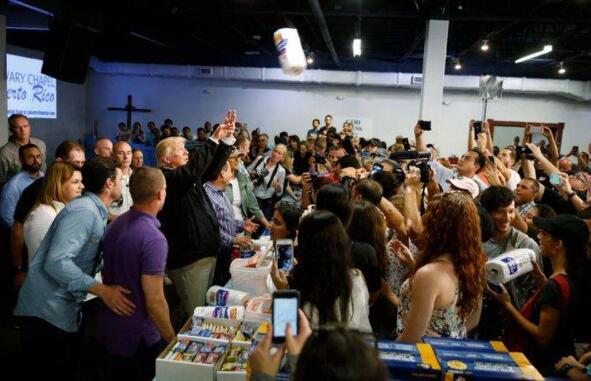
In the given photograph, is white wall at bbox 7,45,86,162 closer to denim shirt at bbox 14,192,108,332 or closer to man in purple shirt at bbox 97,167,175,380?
denim shirt at bbox 14,192,108,332

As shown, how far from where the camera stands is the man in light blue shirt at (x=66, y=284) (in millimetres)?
1946

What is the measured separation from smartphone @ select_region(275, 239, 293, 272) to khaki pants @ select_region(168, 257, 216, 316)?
42.0 inches

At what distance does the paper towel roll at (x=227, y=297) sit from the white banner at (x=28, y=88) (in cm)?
730

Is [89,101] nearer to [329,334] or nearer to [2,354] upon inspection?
[2,354]

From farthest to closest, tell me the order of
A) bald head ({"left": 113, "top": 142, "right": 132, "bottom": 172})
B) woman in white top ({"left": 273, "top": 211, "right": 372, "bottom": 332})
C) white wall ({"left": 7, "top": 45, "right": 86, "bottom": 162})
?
white wall ({"left": 7, "top": 45, "right": 86, "bottom": 162}) < bald head ({"left": 113, "top": 142, "right": 132, "bottom": 172}) < woman in white top ({"left": 273, "top": 211, "right": 372, "bottom": 332})

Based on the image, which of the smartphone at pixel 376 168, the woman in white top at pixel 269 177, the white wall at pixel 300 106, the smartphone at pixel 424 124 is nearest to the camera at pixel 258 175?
the woman in white top at pixel 269 177

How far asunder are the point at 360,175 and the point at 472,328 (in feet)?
6.55

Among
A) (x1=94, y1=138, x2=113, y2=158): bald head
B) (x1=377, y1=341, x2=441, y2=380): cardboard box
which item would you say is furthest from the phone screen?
(x1=94, y1=138, x2=113, y2=158): bald head

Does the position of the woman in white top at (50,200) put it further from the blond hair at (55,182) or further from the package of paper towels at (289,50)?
the package of paper towels at (289,50)

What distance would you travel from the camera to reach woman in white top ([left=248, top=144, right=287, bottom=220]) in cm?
536

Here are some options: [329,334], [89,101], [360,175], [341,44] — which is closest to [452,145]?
[341,44]

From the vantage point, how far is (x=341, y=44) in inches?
473

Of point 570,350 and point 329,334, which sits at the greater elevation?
point 329,334

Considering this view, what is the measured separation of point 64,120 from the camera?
11891 millimetres
